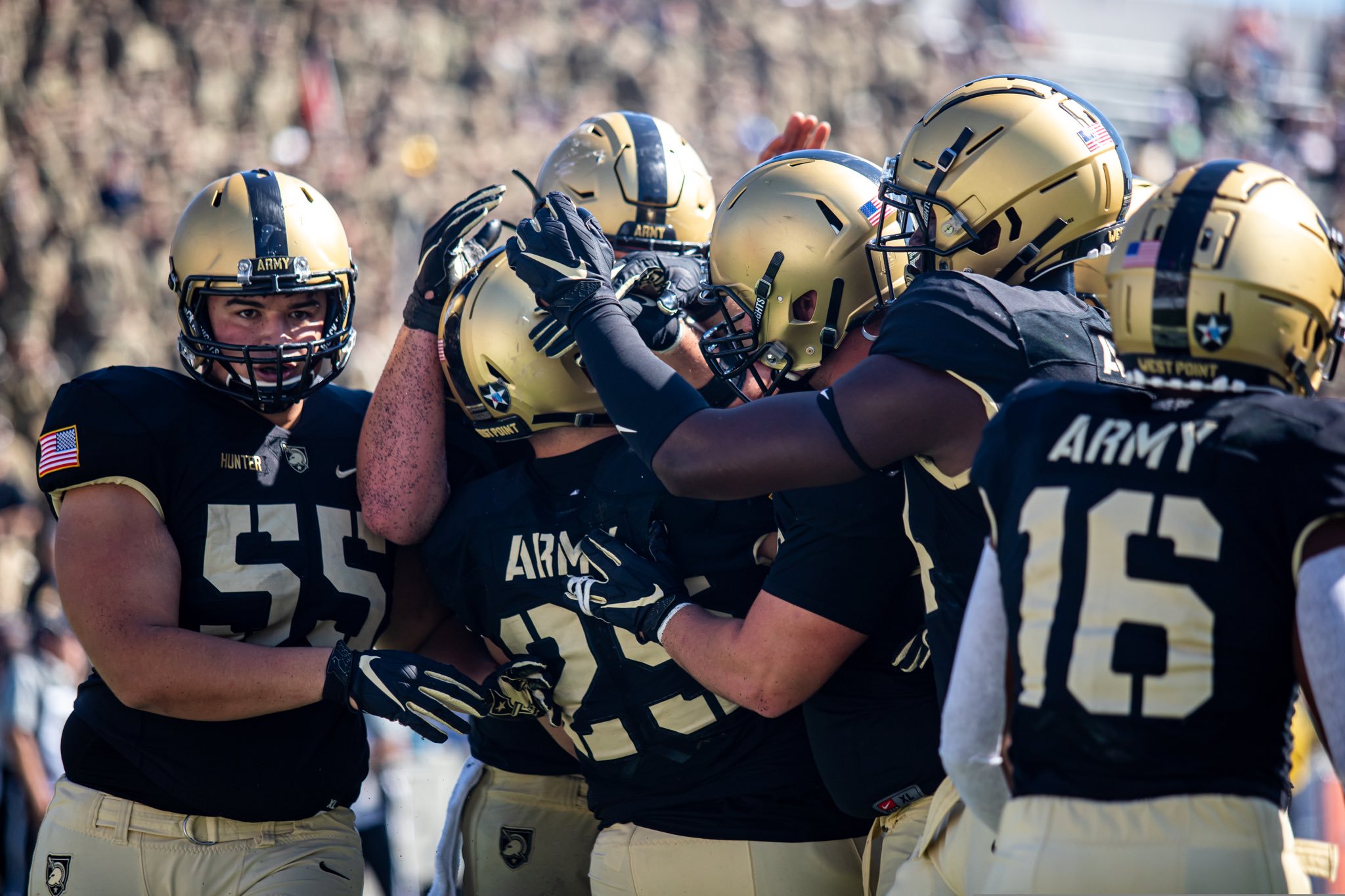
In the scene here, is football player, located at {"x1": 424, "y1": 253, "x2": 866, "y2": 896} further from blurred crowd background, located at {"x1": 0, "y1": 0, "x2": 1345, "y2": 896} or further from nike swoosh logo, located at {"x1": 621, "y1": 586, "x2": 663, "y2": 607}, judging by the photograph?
blurred crowd background, located at {"x1": 0, "y1": 0, "x2": 1345, "y2": 896}

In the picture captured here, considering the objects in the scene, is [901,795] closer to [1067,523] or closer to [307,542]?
[1067,523]

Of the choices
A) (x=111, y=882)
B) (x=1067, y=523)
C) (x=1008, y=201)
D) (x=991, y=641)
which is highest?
(x=1008, y=201)

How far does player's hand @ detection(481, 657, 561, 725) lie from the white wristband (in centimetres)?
39

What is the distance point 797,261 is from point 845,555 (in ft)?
2.35

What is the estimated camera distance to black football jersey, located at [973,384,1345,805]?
1.93 meters

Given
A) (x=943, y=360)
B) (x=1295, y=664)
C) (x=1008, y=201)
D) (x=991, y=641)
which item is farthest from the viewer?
(x=1008, y=201)

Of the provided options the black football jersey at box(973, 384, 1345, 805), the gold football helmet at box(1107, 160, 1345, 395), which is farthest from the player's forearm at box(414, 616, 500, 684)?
the gold football helmet at box(1107, 160, 1345, 395)

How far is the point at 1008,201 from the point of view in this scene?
280 cm

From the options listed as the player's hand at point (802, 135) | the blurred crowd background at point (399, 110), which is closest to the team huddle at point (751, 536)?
the player's hand at point (802, 135)

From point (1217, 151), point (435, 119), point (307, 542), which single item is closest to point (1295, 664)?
point (307, 542)

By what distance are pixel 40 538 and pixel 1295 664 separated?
855 cm

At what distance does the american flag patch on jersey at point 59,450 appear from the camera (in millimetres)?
3289

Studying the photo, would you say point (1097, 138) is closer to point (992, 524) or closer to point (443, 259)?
point (992, 524)

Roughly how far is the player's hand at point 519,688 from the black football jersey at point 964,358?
1011 millimetres
